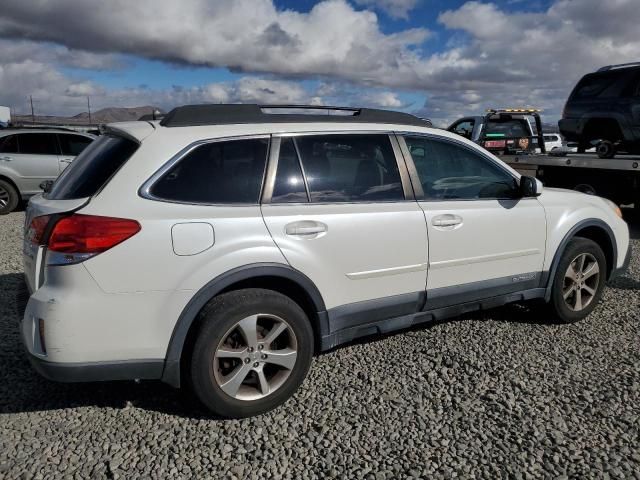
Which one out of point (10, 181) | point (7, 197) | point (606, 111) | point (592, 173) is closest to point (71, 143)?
point (10, 181)

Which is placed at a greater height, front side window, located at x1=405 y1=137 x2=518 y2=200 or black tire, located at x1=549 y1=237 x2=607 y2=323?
front side window, located at x1=405 y1=137 x2=518 y2=200

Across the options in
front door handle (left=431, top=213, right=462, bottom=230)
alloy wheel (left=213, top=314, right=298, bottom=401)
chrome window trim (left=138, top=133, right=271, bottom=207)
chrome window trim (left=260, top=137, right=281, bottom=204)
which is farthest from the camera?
front door handle (left=431, top=213, right=462, bottom=230)

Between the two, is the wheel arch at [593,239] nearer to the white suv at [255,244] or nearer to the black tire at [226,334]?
the white suv at [255,244]

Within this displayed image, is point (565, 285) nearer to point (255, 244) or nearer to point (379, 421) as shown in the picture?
point (379, 421)

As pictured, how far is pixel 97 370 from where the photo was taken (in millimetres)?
2656

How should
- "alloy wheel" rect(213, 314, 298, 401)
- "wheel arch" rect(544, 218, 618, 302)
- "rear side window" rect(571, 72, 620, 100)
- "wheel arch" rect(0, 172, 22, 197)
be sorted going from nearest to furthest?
"alloy wheel" rect(213, 314, 298, 401) → "wheel arch" rect(544, 218, 618, 302) → "rear side window" rect(571, 72, 620, 100) → "wheel arch" rect(0, 172, 22, 197)

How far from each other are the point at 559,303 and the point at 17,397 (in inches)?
151

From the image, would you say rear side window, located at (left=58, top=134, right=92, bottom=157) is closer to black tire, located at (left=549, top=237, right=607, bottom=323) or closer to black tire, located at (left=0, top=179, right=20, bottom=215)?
black tire, located at (left=0, top=179, right=20, bottom=215)

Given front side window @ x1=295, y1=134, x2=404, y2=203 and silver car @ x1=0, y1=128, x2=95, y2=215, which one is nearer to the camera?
front side window @ x1=295, y1=134, x2=404, y2=203

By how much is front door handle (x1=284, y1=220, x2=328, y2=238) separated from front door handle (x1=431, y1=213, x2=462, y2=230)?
834 mm

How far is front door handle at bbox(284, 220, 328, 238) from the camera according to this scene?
299 cm

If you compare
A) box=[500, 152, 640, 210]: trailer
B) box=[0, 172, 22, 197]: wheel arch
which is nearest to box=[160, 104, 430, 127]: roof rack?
box=[500, 152, 640, 210]: trailer

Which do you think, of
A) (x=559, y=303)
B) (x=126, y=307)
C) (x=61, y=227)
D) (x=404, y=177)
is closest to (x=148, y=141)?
(x=61, y=227)

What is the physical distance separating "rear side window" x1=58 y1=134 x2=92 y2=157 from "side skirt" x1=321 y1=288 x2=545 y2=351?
9.01 m
